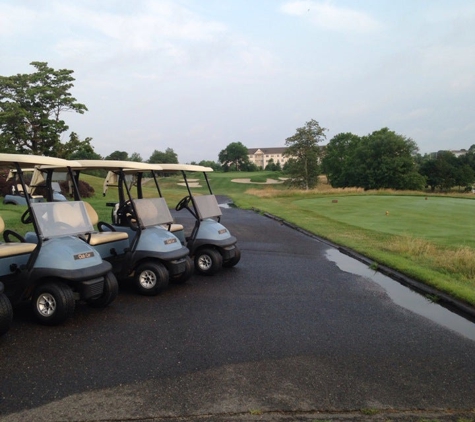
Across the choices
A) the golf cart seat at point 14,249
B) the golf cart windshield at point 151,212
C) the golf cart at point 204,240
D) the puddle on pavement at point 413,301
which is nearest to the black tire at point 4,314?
the golf cart seat at point 14,249

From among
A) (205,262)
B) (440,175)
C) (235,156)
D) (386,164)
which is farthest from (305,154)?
(235,156)

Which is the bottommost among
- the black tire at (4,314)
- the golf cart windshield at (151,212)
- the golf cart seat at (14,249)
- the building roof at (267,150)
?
the black tire at (4,314)

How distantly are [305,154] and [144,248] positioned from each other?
186ft

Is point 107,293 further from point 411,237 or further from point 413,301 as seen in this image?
point 411,237

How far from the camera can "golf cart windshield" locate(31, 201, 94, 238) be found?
5.43 m

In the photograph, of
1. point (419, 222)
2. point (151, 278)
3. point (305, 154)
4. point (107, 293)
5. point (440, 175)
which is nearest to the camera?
point (107, 293)

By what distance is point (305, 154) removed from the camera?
6166 centimetres

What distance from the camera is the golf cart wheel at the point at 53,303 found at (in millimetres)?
5004

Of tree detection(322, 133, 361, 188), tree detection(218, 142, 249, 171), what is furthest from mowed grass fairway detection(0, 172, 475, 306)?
tree detection(218, 142, 249, 171)

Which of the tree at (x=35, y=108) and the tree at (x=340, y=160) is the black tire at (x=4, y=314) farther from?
the tree at (x=340, y=160)

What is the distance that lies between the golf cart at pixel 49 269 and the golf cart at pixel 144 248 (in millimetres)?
1013

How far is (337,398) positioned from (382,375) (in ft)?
2.34

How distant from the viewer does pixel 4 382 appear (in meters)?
3.78

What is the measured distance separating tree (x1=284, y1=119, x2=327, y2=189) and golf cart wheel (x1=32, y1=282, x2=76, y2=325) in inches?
2264
